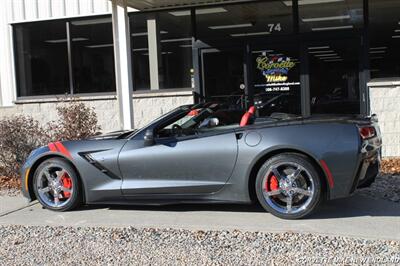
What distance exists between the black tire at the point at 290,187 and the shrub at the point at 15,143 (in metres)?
5.14

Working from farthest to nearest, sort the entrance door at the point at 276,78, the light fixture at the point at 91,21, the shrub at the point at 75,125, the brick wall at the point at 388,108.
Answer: the light fixture at the point at 91,21 < the entrance door at the point at 276,78 < the brick wall at the point at 388,108 < the shrub at the point at 75,125

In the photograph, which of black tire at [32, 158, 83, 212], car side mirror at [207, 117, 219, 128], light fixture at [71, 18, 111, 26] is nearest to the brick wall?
car side mirror at [207, 117, 219, 128]

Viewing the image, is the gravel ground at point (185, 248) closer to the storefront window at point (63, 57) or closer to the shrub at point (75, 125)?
the shrub at point (75, 125)

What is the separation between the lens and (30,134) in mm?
10031

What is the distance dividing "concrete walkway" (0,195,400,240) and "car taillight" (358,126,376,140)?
0.90 meters

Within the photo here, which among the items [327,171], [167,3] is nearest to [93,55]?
[167,3]

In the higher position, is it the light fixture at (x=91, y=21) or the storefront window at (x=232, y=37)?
the light fixture at (x=91, y=21)

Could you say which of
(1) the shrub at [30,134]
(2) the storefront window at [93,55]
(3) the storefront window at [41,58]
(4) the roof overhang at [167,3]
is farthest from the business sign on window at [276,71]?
(3) the storefront window at [41,58]

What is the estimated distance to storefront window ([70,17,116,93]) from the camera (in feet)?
39.0

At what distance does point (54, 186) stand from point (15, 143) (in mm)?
3452

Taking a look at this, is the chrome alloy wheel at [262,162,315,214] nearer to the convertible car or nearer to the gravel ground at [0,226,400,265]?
the convertible car

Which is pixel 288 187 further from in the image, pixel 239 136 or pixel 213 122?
pixel 213 122

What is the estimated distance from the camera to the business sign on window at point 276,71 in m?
11.0

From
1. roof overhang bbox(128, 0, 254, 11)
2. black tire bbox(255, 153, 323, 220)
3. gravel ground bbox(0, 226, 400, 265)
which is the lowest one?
gravel ground bbox(0, 226, 400, 265)
